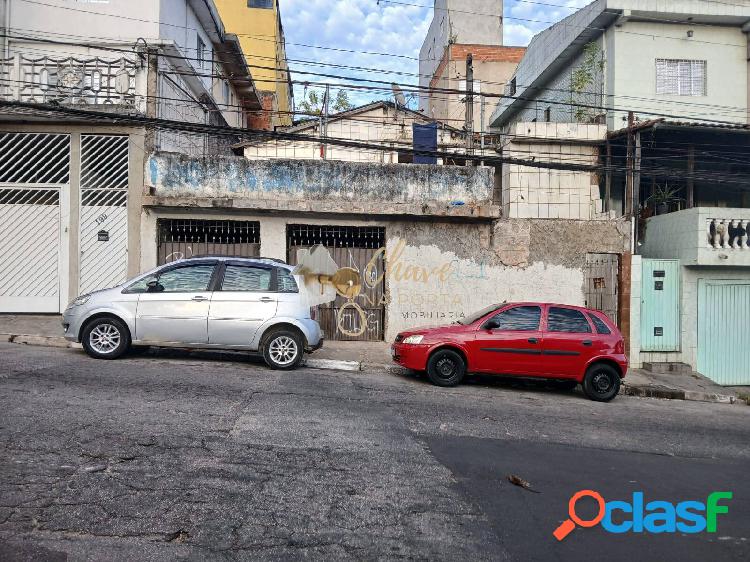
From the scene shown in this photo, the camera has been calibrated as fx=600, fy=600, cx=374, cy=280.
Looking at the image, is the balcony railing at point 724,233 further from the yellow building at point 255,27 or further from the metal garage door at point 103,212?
the yellow building at point 255,27

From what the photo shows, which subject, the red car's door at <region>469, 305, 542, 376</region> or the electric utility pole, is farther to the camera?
the electric utility pole

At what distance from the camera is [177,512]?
385 centimetres

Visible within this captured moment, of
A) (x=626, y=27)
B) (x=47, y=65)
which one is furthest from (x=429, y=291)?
(x=626, y=27)

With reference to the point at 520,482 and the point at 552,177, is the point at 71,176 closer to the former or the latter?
the point at 552,177

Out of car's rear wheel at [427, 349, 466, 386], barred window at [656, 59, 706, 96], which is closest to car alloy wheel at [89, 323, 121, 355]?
car's rear wheel at [427, 349, 466, 386]

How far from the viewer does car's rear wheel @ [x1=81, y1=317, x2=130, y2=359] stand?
9.04 m

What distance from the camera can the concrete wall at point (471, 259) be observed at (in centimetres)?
1346

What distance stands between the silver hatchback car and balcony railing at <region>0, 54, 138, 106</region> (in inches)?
223

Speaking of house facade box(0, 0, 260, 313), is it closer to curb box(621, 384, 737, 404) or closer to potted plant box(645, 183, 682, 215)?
curb box(621, 384, 737, 404)

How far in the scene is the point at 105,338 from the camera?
9.07 meters

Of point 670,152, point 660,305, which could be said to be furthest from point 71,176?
point 670,152

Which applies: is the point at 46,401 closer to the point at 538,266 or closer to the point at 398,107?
the point at 538,266

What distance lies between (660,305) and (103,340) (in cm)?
1174

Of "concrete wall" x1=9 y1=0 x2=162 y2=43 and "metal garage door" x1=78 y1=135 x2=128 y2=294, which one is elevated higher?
"concrete wall" x1=9 y1=0 x2=162 y2=43
